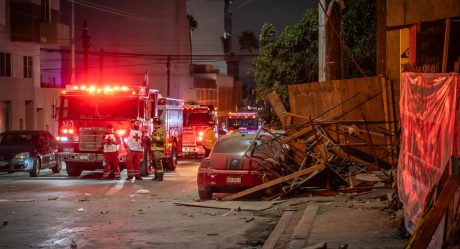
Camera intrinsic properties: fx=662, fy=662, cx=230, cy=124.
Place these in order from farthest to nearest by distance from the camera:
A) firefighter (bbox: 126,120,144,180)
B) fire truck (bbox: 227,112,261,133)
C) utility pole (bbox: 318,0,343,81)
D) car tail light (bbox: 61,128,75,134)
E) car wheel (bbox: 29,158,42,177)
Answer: fire truck (bbox: 227,112,261,133) → car wheel (bbox: 29,158,42,177) → car tail light (bbox: 61,128,75,134) → firefighter (bbox: 126,120,144,180) → utility pole (bbox: 318,0,343,81)

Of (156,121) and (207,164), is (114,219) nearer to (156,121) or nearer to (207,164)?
(207,164)

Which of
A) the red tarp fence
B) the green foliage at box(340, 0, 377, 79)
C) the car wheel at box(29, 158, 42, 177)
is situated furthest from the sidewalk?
the car wheel at box(29, 158, 42, 177)

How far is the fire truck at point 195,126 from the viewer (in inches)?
1174

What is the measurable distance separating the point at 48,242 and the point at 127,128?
10753 mm

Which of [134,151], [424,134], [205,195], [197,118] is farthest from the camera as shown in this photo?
[197,118]

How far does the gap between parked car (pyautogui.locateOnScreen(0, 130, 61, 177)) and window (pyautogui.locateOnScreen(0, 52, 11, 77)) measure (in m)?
11.2

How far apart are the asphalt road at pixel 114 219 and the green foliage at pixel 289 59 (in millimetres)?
7713

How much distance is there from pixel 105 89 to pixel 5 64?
14.5 m

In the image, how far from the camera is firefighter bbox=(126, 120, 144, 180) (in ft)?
63.7

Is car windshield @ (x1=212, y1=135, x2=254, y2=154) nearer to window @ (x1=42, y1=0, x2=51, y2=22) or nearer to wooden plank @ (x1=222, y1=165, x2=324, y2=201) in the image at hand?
wooden plank @ (x1=222, y1=165, x2=324, y2=201)

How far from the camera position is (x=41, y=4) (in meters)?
37.6

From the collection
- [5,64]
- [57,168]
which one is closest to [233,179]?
[57,168]

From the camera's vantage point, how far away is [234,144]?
14.6m

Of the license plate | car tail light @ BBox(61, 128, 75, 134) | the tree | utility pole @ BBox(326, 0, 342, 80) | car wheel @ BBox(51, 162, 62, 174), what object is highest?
the tree
